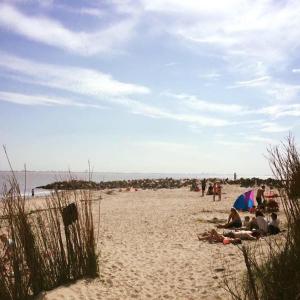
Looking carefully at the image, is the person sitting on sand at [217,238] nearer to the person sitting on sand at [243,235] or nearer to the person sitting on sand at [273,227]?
the person sitting on sand at [243,235]

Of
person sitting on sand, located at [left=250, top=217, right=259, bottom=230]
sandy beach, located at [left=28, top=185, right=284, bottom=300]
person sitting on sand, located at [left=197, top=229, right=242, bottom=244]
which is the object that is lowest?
sandy beach, located at [left=28, top=185, right=284, bottom=300]

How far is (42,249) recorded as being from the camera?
6.22m

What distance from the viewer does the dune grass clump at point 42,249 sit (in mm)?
5742

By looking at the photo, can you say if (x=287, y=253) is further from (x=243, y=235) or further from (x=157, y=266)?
(x=243, y=235)

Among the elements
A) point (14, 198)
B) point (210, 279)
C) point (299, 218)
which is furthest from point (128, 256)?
point (299, 218)

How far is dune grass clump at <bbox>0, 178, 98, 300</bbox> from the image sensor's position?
574cm

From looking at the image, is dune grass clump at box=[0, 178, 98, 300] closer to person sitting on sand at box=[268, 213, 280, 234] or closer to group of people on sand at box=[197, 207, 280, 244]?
group of people on sand at box=[197, 207, 280, 244]

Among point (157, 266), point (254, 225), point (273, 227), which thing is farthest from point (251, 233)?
point (157, 266)

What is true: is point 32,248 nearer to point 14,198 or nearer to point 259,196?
point 14,198

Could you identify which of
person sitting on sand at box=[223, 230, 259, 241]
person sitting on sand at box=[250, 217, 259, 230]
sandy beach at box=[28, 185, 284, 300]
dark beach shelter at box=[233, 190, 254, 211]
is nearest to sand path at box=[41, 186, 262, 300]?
sandy beach at box=[28, 185, 284, 300]

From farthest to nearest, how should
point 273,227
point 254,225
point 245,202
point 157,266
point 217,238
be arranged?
1. point 245,202
2. point 254,225
3. point 273,227
4. point 217,238
5. point 157,266

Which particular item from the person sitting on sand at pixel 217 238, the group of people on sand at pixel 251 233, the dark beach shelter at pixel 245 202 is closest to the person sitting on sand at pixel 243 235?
the group of people on sand at pixel 251 233

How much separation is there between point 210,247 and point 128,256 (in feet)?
6.92

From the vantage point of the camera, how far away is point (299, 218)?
4727mm
